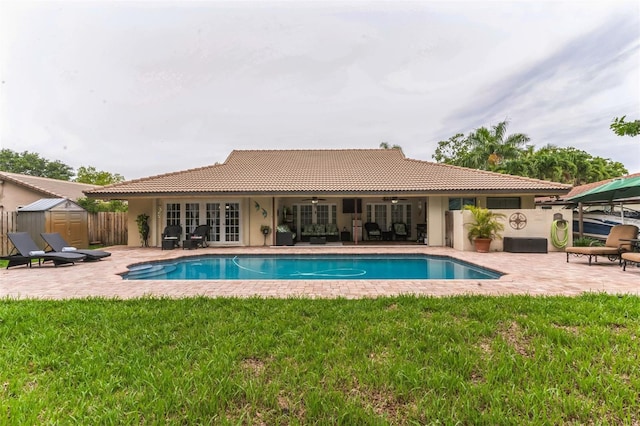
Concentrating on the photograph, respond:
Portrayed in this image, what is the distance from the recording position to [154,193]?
13.7m

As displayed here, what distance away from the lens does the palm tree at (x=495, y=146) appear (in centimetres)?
2348

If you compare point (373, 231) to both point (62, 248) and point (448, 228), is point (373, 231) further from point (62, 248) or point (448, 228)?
point (62, 248)

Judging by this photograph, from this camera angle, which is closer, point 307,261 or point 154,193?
point 307,261

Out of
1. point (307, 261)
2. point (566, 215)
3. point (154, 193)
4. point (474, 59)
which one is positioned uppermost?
point (474, 59)

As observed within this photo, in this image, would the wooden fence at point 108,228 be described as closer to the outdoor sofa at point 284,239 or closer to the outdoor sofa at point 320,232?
the outdoor sofa at point 284,239

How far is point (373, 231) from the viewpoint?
17.6 metres

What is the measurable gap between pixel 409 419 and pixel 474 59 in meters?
15.4

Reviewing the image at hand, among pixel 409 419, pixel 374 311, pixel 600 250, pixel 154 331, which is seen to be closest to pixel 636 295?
pixel 600 250

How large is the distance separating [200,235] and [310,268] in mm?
6748

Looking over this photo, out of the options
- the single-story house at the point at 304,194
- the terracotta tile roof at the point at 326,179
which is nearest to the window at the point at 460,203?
the single-story house at the point at 304,194

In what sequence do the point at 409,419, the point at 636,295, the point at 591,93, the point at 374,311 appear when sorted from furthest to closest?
1. the point at 591,93
2. the point at 636,295
3. the point at 374,311
4. the point at 409,419

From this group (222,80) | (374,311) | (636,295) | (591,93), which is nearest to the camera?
(374,311)

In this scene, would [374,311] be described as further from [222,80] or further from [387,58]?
[222,80]

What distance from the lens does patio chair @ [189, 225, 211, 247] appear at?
1405cm
